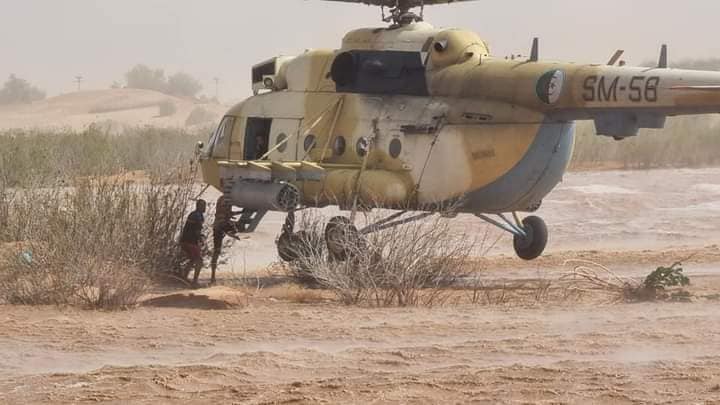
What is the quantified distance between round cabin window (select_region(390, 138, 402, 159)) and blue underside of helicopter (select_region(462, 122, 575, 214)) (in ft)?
3.58

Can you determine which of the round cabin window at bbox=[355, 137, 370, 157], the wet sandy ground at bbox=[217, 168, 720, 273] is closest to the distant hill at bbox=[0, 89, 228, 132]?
the wet sandy ground at bbox=[217, 168, 720, 273]

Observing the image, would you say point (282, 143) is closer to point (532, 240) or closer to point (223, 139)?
point (223, 139)

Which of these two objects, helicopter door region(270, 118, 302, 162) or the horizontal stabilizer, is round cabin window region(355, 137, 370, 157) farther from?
the horizontal stabilizer

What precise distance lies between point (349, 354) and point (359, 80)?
767cm

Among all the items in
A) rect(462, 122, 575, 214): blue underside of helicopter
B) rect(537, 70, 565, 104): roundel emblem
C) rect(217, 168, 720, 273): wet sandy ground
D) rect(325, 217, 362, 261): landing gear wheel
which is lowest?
rect(217, 168, 720, 273): wet sandy ground

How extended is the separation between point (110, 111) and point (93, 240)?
6394 centimetres

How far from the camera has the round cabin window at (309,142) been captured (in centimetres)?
1808

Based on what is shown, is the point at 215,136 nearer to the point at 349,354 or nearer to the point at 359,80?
the point at 359,80

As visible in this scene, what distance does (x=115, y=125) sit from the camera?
67.6m

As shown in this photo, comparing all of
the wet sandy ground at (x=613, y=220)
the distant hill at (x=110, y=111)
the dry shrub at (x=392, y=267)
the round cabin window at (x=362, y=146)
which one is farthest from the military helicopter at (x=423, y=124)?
the distant hill at (x=110, y=111)

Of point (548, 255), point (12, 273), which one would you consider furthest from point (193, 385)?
point (548, 255)

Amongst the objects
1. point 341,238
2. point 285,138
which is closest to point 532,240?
point 285,138

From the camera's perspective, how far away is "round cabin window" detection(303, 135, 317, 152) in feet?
59.3

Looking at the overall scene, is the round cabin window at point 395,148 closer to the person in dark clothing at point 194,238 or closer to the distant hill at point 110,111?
the person in dark clothing at point 194,238
